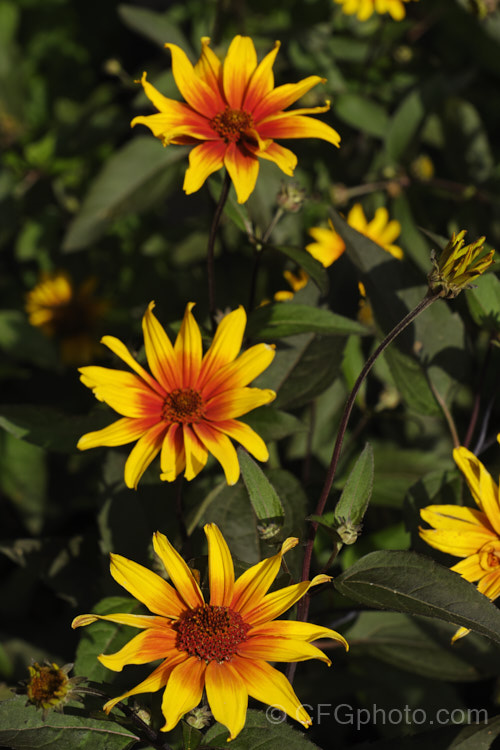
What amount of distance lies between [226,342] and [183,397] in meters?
0.11

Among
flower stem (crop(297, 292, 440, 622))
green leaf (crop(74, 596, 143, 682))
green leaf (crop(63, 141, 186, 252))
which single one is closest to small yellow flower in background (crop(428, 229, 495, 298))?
flower stem (crop(297, 292, 440, 622))

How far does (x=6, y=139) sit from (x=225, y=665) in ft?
6.97

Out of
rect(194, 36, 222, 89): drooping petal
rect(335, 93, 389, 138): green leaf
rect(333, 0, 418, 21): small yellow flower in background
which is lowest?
rect(194, 36, 222, 89): drooping petal

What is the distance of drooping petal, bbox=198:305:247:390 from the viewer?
112cm

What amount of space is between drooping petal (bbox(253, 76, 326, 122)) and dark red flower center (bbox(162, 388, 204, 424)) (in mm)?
456

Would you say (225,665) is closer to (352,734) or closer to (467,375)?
(467,375)

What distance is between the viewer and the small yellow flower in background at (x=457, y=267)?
94cm

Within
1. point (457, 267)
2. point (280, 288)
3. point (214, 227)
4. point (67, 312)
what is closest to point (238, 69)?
point (214, 227)

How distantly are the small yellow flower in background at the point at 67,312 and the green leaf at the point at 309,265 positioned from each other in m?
A: 1.19

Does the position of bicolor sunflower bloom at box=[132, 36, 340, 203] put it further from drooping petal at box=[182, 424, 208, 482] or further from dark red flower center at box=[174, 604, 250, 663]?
dark red flower center at box=[174, 604, 250, 663]

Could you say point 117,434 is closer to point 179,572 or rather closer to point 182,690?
point 179,572

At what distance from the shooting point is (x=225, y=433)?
3.62 ft

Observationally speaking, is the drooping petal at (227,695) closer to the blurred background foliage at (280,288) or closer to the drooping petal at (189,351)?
the blurred background foliage at (280,288)

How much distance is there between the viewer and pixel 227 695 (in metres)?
0.89
